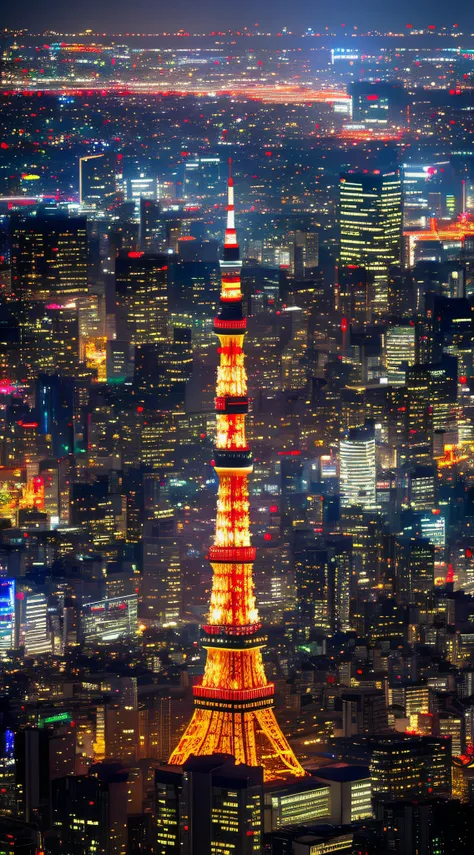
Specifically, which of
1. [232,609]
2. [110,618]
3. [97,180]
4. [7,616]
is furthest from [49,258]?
[232,609]

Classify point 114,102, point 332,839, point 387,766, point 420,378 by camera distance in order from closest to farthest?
point 332,839
point 387,766
point 114,102
point 420,378

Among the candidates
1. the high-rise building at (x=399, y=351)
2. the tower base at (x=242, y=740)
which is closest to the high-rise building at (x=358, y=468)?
the high-rise building at (x=399, y=351)

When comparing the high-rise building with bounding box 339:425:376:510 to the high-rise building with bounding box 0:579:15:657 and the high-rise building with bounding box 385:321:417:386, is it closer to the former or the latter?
the high-rise building with bounding box 385:321:417:386

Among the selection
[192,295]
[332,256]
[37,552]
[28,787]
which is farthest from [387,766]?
[332,256]

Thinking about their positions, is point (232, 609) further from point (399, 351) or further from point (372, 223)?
point (372, 223)

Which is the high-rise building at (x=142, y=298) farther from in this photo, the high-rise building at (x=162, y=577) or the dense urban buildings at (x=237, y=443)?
the high-rise building at (x=162, y=577)

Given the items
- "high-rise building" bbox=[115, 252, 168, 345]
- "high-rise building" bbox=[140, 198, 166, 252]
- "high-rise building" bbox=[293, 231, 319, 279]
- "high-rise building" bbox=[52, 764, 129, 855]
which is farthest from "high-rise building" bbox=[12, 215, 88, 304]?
"high-rise building" bbox=[52, 764, 129, 855]

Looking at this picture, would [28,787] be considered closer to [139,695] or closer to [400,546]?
[139,695]
